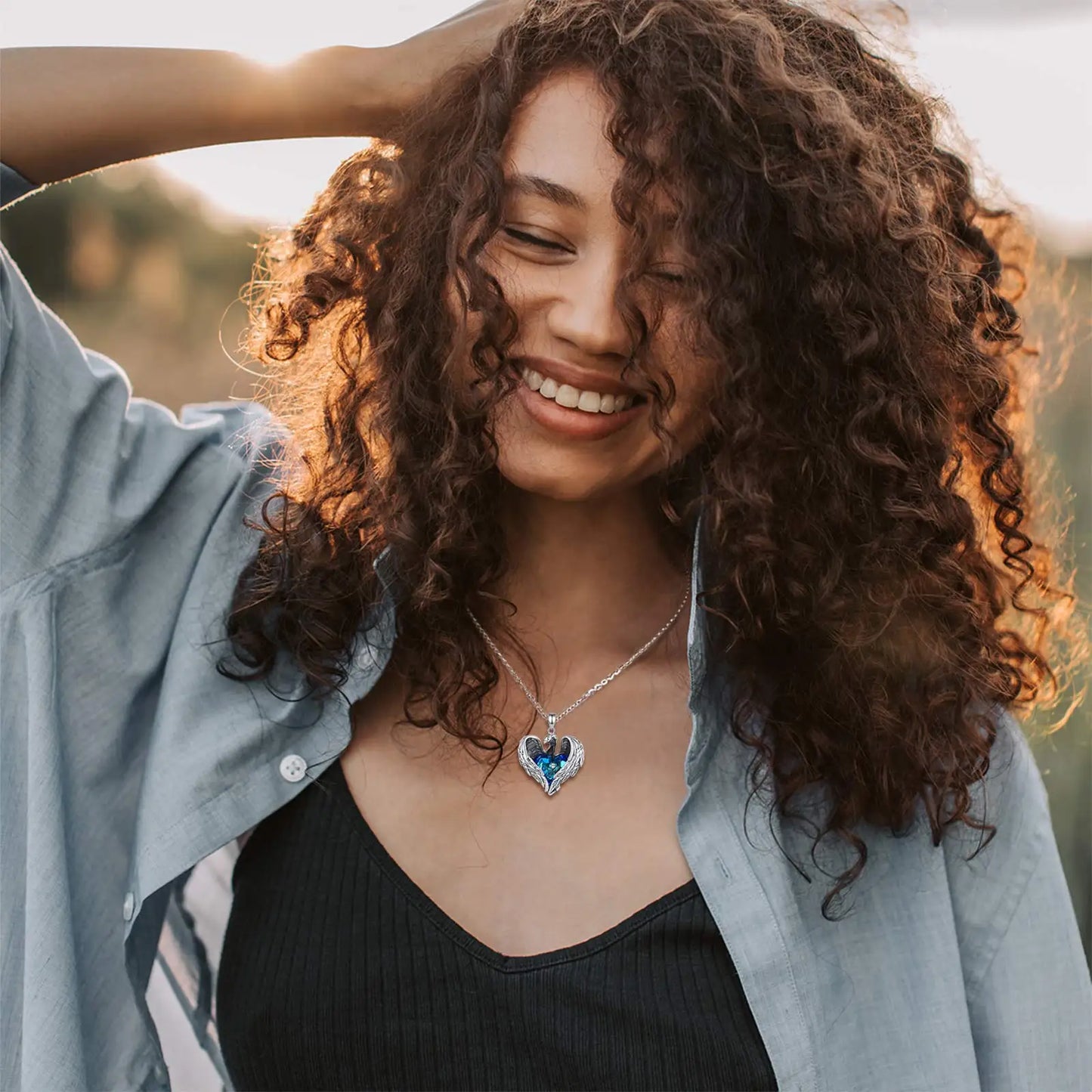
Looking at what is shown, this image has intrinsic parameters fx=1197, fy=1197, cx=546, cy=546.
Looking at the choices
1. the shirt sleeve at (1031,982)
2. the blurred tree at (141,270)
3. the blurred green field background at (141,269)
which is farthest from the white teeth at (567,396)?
the blurred tree at (141,270)

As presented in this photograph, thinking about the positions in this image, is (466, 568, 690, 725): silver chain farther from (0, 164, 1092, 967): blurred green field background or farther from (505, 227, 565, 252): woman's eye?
(0, 164, 1092, 967): blurred green field background

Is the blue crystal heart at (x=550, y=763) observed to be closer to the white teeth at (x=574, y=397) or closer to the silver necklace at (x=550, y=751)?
the silver necklace at (x=550, y=751)

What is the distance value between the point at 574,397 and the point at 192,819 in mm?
→ 699

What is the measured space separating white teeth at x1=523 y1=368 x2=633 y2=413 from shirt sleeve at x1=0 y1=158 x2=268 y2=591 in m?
0.48

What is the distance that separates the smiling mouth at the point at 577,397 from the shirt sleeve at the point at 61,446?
0.48m

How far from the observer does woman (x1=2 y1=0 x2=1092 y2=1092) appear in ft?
4.58

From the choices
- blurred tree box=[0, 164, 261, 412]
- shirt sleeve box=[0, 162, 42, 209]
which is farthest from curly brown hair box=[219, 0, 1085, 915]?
blurred tree box=[0, 164, 261, 412]

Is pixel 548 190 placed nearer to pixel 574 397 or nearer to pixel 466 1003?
pixel 574 397

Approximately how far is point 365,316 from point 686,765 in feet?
2.36

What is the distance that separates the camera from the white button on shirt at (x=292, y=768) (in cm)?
152

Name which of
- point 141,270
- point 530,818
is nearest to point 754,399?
point 530,818

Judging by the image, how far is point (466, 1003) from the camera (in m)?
1.42

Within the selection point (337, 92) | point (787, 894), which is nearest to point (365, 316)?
point (337, 92)

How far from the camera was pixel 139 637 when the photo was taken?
5.03 ft
